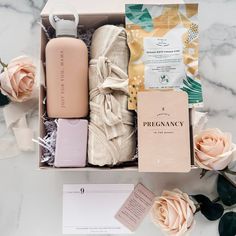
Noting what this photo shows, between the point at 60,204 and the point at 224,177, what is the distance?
0.34 m

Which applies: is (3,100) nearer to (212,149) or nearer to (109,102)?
(109,102)

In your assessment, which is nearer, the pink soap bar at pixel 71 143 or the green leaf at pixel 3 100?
the pink soap bar at pixel 71 143

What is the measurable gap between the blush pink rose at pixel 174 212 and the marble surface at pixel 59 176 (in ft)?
0.16

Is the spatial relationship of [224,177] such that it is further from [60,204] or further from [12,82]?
[12,82]

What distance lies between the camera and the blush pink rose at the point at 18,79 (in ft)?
2.59

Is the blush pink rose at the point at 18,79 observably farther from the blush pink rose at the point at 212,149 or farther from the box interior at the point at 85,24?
the blush pink rose at the point at 212,149

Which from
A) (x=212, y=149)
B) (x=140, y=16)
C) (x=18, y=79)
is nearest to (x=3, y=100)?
(x=18, y=79)

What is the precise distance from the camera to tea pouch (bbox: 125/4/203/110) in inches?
29.2

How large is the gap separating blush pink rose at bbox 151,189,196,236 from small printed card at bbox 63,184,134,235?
8 centimetres

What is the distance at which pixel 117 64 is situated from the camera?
747 mm

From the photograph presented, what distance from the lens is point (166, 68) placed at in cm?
74

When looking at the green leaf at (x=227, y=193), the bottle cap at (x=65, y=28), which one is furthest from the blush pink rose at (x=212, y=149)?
the bottle cap at (x=65, y=28)

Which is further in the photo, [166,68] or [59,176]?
[59,176]

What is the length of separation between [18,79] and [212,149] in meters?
0.40
